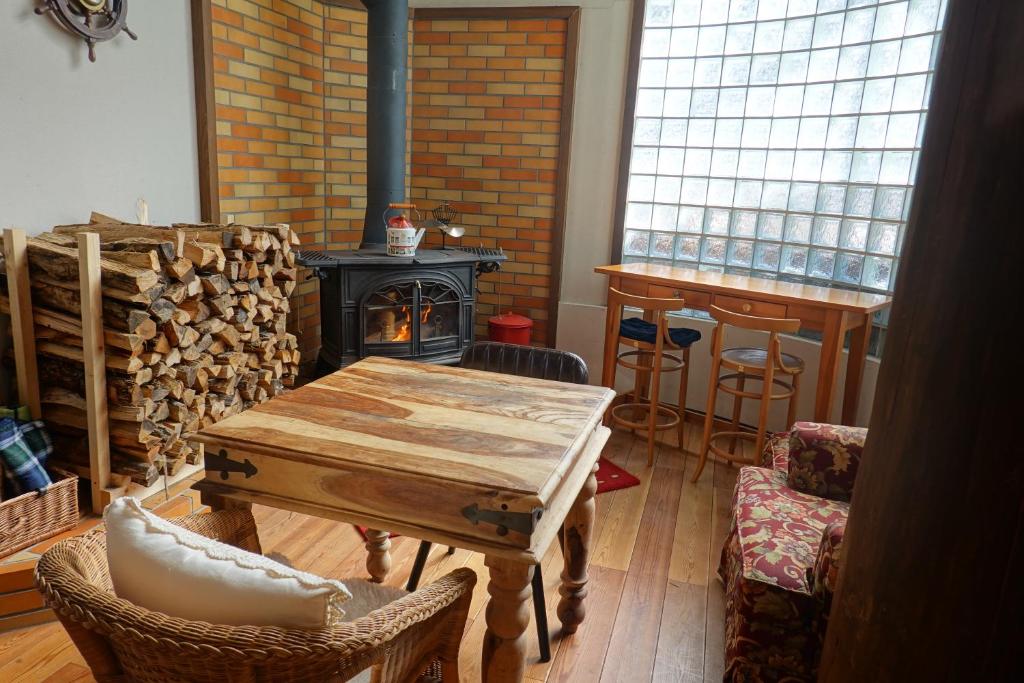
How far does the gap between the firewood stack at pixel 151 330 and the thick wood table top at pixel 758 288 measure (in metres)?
1.88

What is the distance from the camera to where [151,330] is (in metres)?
2.55

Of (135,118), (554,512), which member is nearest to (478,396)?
(554,512)

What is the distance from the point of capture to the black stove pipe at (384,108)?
3.90 m

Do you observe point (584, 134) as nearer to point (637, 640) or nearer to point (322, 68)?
point (322, 68)

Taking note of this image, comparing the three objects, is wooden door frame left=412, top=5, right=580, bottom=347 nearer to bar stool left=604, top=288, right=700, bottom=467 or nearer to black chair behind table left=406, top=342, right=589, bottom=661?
bar stool left=604, top=288, right=700, bottom=467

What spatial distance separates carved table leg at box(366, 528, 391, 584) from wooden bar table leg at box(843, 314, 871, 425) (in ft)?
7.12

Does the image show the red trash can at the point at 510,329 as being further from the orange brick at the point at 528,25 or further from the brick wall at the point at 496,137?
the orange brick at the point at 528,25

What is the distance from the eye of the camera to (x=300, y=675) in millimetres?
964

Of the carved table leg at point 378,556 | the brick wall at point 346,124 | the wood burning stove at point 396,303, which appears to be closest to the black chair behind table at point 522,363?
the carved table leg at point 378,556

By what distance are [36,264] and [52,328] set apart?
0.76ft

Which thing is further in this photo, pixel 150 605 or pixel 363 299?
pixel 363 299

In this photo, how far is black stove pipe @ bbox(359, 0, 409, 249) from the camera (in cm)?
390

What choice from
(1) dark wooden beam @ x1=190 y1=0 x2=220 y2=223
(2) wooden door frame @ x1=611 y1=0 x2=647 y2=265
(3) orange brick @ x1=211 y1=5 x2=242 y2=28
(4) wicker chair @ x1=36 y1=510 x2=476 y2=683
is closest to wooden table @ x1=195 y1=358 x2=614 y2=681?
(4) wicker chair @ x1=36 y1=510 x2=476 y2=683

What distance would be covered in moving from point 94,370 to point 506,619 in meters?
1.86
